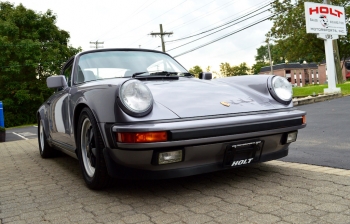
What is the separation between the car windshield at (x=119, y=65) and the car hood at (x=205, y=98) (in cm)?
52

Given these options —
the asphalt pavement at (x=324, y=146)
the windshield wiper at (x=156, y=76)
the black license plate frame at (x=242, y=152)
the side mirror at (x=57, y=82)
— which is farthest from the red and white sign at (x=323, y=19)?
the black license plate frame at (x=242, y=152)

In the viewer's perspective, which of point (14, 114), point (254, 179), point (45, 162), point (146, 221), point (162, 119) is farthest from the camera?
point (14, 114)

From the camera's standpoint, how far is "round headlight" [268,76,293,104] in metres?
3.24

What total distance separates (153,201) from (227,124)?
2.72 feet

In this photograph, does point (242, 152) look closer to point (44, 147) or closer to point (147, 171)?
point (147, 171)

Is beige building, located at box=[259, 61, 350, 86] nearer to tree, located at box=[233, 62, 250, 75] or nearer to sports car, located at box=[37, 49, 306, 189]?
tree, located at box=[233, 62, 250, 75]

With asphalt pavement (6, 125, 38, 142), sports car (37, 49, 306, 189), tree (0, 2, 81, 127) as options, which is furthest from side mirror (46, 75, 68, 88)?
tree (0, 2, 81, 127)

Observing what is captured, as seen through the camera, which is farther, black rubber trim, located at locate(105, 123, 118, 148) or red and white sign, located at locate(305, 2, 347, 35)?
red and white sign, located at locate(305, 2, 347, 35)

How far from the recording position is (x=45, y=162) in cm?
521

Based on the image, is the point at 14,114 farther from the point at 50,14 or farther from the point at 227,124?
the point at 227,124

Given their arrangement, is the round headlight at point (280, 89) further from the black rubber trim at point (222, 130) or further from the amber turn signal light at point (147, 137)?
the amber turn signal light at point (147, 137)

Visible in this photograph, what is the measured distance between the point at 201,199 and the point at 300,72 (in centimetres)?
9702

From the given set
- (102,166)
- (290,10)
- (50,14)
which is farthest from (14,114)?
(102,166)

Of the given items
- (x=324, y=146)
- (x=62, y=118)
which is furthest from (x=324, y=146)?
(x=62, y=118)
